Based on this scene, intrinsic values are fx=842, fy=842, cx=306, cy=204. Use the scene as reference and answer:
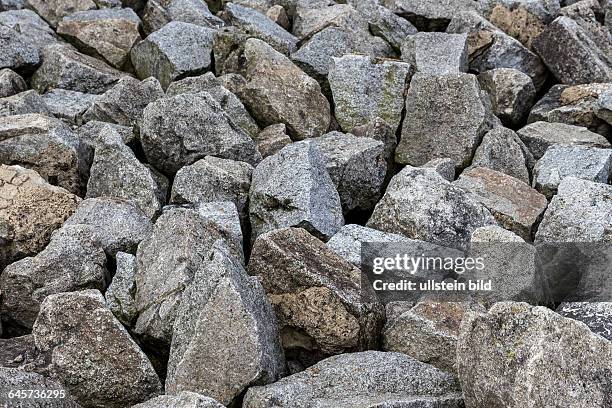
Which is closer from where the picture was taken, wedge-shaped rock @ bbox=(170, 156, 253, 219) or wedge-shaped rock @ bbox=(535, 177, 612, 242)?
wedge-shaped rock @ bbox=(535, 177, 612, 242)

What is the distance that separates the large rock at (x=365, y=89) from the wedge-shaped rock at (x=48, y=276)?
430 cm

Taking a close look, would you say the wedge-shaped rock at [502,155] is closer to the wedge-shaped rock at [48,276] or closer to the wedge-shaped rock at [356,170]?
the wedge-shaped rock at [356,170]

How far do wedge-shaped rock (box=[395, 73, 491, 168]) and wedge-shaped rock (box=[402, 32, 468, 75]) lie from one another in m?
1.47

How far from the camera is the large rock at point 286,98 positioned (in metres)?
9.95

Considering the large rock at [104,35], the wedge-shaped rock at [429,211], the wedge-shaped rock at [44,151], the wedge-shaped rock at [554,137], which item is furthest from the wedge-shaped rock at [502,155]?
the large rock at [104,35]

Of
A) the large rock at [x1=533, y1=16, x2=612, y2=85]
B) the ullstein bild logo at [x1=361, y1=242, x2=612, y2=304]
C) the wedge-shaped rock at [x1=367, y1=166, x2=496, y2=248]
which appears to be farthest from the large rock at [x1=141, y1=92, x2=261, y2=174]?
the large rock at [x1=533, y1=16, x2=612, y2=85]

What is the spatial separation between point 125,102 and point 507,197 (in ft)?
15.2

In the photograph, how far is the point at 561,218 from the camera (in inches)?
296

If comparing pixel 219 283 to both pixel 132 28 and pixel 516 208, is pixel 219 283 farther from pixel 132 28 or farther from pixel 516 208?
pixel 132 28

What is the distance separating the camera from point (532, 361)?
4.77 m

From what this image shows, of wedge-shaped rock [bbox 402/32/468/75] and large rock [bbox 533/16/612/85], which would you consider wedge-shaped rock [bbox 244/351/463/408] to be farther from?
large rock [bbox 533/16/612/85]

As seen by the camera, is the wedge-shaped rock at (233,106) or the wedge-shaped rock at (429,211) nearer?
the wedge-shaped rock at (429,211)

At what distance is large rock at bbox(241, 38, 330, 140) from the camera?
32.7 feet

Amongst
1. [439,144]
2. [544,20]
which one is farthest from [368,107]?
[544,20]
